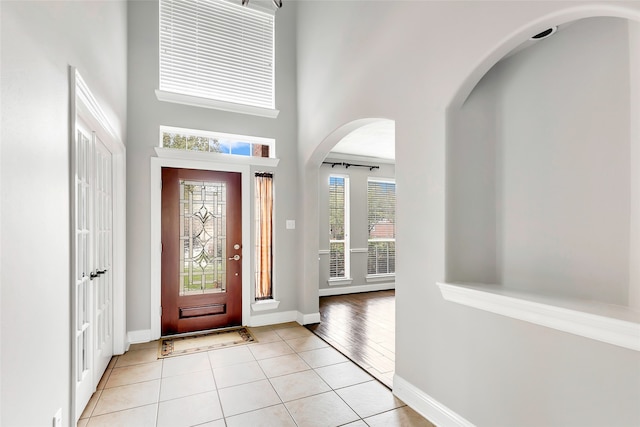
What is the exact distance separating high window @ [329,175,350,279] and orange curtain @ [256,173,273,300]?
77.2 inches

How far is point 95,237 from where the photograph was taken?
2.62 metres

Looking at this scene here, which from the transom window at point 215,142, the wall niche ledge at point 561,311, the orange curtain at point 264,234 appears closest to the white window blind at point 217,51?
the transom window at point 215,142

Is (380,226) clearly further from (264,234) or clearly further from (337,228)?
(264,234)

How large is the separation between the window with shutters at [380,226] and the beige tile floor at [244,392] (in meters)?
3.23

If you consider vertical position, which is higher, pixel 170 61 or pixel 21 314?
pixel 170 61

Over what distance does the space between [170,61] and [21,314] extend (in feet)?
11.5

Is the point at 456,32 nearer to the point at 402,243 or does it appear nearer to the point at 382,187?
the point at 402,243

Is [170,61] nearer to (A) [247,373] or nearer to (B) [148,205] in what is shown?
(B) [148,205]

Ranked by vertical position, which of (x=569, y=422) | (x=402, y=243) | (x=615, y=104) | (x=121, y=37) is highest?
(x=121, y=37)

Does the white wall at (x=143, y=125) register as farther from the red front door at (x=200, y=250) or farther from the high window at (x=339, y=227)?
the high window at (x=339, y=227)

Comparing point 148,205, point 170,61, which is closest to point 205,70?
point 170,61

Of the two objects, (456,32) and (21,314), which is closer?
(21,314)

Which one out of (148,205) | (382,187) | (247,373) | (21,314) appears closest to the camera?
(21,314)

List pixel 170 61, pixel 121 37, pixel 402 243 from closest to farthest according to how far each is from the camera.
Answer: pixel 402 243 → pixel 121 37 → pixel 170 61
